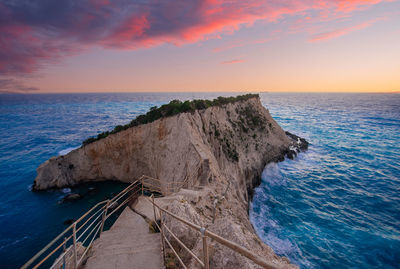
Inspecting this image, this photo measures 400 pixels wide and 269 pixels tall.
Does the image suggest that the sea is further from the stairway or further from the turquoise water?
the stairway

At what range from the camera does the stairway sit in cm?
525

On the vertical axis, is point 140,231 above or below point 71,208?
above

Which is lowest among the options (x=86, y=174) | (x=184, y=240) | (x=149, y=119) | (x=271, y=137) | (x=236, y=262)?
(x=86, y=174)

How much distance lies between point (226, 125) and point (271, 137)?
12.4 m

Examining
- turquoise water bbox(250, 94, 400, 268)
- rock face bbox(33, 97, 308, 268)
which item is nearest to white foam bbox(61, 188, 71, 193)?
rock face bbox(33, 97, 308, 268)

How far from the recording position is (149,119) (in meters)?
23.9

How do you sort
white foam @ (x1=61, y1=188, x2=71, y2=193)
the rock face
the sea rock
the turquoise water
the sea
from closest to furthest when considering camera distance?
the turquoise water
the sea
the rock face
the sea rock
white foam @ (x1=61, y1=188, x2=71, y2=193)

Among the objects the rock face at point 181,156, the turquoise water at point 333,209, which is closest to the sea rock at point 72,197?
the rock face at point 181,156

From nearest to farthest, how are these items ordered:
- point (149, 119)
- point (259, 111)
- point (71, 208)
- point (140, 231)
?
point (140, 231), point (71, 208), point (149, 119), point (259, 111)

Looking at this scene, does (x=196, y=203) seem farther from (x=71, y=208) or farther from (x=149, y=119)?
(x=71, y=208)

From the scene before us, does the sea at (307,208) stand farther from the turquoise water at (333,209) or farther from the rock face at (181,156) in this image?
the rock face at (181,156)

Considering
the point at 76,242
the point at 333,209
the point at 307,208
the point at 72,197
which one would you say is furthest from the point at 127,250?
the point at 333,209

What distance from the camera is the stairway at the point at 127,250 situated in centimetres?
525

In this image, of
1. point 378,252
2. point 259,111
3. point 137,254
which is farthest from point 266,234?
point 259,111
